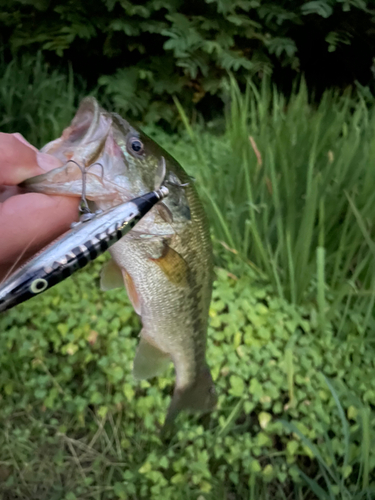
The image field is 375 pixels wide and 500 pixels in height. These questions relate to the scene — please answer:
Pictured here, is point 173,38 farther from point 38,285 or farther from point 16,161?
point 38,285

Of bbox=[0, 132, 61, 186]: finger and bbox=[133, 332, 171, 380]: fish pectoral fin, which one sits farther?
bbox=[133, 332, 171, 380]: fish pectoral fin

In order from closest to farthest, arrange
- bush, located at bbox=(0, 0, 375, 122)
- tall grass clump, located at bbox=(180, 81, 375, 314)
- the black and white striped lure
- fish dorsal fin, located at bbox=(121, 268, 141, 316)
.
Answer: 1. the black and white striped lure
2. fish dorsal fin, located at bbox=(121, 268, 141, 316)
3. tall grass clump, located at bbox=(180, 81, 375, 314)
4. bush, located at bbox=(0, 0, 375, 122)

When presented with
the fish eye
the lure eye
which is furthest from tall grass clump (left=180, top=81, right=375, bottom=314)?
the lure eye

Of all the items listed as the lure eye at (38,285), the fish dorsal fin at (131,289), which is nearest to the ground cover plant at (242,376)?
the fish dorsal fin at (131,289)

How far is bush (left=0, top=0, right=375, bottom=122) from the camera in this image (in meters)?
2.48

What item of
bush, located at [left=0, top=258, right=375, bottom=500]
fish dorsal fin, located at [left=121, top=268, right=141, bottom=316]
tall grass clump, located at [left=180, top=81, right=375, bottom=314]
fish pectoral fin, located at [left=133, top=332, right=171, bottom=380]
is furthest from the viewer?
tall grass clump, located at [left=180, top=81, right=375, bottom=314]

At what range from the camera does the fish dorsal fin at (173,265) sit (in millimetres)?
750

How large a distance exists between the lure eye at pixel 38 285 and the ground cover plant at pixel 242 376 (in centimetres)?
88

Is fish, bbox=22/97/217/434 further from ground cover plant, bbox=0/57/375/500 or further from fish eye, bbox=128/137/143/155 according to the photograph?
ground cover plant, bbox=0/57/375/500

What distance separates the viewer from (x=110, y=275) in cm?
87

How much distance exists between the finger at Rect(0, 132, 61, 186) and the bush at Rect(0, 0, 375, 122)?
211 centimetres

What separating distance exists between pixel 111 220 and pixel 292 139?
4.40 feet

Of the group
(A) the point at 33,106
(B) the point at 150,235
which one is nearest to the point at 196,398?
(B) the point at 150,235

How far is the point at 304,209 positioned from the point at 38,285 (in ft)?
3.64
